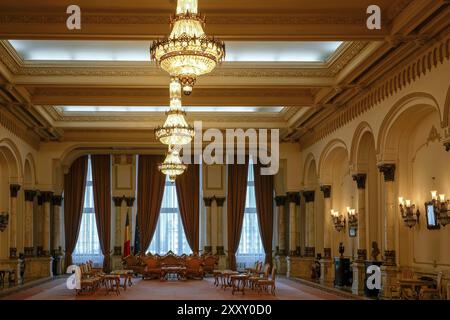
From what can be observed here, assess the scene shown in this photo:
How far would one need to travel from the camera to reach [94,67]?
14844 millimetres

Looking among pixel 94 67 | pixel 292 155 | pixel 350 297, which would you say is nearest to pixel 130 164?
pixel 292 155

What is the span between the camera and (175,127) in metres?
12.9

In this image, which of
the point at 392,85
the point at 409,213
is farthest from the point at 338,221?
the point at 392,85

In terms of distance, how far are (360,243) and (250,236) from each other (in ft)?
33.3

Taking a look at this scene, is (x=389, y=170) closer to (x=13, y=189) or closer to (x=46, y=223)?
(x=13, y=189)

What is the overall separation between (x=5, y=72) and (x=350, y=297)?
30.1 feet

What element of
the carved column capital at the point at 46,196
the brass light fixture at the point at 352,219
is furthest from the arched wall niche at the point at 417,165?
the carved column capital at the point at 46,196

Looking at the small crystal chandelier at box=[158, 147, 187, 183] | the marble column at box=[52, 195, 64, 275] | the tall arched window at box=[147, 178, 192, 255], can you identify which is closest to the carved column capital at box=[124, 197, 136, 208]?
the tall arched window at box=[147, 178, 192, 255]

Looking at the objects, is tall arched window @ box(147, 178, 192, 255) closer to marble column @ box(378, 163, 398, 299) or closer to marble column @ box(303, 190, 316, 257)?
marble column @ box(303, 190, 316, 257)

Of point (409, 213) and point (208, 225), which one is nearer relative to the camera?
point (409, 213)

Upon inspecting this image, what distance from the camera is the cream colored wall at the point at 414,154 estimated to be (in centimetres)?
1167

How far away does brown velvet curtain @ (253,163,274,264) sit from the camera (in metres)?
25.0

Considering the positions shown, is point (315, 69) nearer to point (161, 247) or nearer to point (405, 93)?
point (405, 93)
